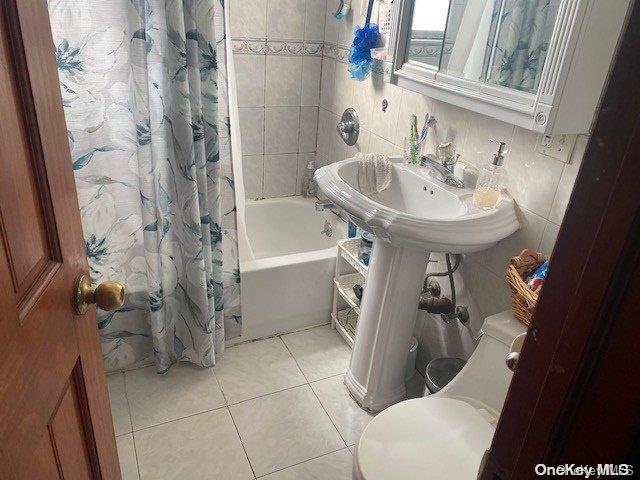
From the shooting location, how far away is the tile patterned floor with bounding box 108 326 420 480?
162 centimetres

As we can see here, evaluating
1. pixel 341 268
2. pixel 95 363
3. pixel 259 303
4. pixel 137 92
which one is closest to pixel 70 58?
pixel 137 92

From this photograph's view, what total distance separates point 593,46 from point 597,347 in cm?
98

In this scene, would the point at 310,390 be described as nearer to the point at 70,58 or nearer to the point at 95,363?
the point at 95,363

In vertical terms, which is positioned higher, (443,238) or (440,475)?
(443,238)

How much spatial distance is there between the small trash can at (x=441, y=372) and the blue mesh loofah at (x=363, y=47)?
1232mm

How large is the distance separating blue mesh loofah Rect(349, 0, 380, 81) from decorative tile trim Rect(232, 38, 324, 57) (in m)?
0.56

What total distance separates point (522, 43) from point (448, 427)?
42.4 inches

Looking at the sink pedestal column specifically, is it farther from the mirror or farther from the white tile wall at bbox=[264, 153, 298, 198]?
the white tile wall at bbox=[264, 153, 298, 198]

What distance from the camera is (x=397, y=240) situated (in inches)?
53.0

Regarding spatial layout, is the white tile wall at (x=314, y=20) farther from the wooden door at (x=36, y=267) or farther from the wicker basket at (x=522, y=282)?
the wooden door at (x=36, y=267)

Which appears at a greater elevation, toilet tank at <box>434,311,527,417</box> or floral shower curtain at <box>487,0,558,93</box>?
floral shower curtain at <box>487,0,558,93</box>

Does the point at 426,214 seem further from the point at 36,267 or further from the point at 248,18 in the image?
the point at 248,18

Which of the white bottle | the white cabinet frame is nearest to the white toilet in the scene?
the white cabinet frame

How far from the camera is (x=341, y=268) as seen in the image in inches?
88.7
